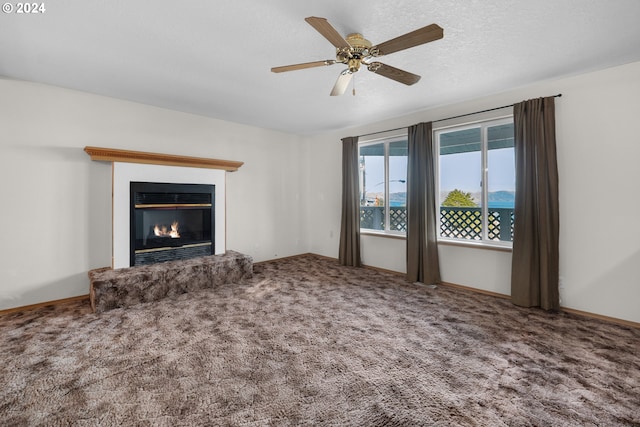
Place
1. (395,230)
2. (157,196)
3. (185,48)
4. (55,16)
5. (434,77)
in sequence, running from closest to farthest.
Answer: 1. (55,16)
2. (185,48)
3. (434,77)
4. (157,196)
5. (395,230)

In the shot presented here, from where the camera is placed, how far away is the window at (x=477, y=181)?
3.56 metres

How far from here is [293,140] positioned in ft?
19.0

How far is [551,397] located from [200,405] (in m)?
2.17

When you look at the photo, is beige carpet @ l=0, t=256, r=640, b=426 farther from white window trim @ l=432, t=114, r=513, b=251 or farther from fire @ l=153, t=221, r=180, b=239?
fire @ l=153, t=221, r=180, b=239

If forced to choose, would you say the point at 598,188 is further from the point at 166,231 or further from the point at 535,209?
the point at 166,231

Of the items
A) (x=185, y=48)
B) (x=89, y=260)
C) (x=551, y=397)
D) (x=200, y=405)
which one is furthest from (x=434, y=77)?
(x=89, y=260)

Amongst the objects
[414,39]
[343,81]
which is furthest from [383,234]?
[414,39]

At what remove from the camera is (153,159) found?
3738mm

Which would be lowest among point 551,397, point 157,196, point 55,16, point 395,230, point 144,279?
point 551,397

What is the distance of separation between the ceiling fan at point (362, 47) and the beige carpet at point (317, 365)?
225cm

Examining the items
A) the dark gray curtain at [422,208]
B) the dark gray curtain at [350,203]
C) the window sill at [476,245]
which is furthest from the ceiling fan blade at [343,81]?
the window sill at [476,245]

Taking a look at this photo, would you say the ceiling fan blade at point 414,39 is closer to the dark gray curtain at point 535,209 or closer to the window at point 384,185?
the dark gray curtain at point 535,209

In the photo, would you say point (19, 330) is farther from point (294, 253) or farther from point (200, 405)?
point (294, 253)

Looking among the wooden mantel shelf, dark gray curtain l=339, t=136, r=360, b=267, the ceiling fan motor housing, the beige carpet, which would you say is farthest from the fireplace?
the ceiling fan motor housing
